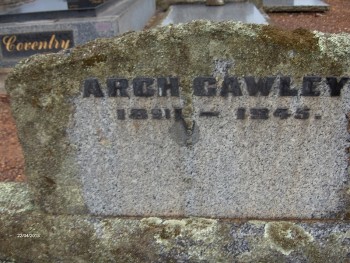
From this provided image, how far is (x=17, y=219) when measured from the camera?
2.43 metres

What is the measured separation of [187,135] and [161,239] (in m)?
0.59

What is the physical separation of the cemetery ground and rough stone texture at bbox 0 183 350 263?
1289 mm

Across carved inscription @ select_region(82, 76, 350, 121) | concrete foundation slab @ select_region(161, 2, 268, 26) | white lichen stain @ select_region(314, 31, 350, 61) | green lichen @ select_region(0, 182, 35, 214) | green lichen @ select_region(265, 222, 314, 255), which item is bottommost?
green lichen @ select_region(265, 222, 314, 255)

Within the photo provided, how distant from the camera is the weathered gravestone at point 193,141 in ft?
6.49

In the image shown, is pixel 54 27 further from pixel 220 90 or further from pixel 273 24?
pixel 220 90

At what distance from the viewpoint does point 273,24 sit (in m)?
6.67

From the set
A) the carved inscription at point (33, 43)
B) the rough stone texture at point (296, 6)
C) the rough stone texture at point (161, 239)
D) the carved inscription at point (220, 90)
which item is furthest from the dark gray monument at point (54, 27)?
the rough stone texture at point (296, 6)

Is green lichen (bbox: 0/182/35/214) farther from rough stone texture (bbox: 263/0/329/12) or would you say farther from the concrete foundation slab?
rough stone texture (bbox: 263/0/329/12)

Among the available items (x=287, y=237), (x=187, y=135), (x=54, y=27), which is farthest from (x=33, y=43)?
(x=287, y=237)

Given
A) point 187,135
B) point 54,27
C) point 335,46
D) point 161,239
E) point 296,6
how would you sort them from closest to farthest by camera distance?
point 335,46 → point 187,135 → point 161,239 → point 54,27 → point 296,6

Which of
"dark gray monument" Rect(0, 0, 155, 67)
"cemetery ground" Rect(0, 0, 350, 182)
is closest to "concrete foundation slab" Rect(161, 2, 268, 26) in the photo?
"cemetery ground" Rect(0, 0, 350, 182)

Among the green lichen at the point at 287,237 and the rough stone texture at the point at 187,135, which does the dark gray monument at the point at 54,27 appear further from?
the green lichen at the point at 287,237

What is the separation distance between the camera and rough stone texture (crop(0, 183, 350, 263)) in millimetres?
2248

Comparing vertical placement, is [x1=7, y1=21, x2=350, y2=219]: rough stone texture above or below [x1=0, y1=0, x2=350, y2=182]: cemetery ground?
above
